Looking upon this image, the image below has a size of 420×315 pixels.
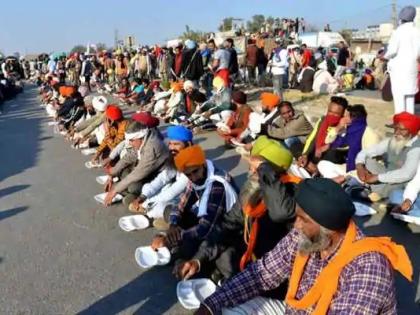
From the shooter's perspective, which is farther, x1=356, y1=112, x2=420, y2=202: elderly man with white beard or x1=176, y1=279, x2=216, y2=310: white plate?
x1=356, y1=112, x2=420, y2=202: elderly man with white beard

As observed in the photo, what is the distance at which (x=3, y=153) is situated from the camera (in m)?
9.23

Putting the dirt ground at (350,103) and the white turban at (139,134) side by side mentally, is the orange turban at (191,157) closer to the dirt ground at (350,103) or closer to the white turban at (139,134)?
the white turban at (139,134)

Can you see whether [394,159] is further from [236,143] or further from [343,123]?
[236,143]

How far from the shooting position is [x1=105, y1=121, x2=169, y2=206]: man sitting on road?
531 centimetres

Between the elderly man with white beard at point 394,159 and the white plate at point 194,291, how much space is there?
2565 mm

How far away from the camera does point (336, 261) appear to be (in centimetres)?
198

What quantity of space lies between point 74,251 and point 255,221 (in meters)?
2.13

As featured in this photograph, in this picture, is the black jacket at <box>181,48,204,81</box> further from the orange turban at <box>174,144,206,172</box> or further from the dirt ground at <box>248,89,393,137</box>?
the orange turban at <box>174,144,206,172</box>

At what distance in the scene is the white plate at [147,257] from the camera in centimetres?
376

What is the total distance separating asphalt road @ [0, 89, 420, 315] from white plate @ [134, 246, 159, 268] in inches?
5.9

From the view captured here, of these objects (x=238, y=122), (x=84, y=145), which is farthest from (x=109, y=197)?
(x=84, y=145)

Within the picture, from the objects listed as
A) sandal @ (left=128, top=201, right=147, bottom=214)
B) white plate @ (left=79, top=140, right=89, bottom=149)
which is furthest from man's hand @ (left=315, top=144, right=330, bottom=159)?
white plate @ (left=79, top=140, right=89, bottom=149)

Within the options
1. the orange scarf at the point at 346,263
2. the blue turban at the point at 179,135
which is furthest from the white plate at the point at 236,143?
the orange scarf at the point at 346,263

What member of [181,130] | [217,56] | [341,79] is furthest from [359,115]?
[341,79]
